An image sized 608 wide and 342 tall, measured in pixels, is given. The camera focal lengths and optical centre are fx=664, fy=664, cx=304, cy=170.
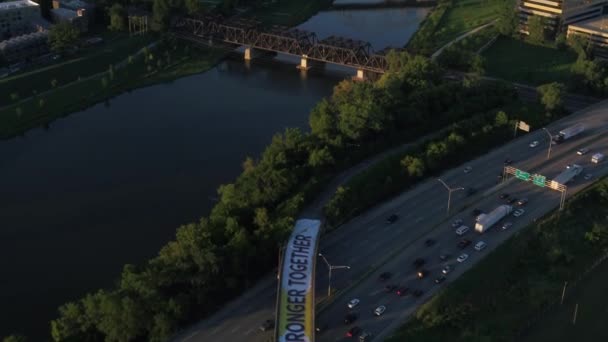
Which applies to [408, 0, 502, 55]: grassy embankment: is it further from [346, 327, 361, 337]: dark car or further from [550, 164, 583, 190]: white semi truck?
[346, 327, 361, 337]: dark car

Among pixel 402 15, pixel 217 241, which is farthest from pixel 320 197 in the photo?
pixel 402 15

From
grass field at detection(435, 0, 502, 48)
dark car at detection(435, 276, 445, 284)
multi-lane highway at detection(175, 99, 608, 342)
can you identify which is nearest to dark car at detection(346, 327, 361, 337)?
multi-lane highway at detection(175, 99, 608, 342)

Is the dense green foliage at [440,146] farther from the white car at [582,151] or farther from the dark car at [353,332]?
the dark car at [353,332]

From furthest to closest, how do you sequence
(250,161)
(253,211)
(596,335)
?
(250,161), (253,211), (596,335)

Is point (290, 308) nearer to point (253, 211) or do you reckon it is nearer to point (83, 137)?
point (253, 211)

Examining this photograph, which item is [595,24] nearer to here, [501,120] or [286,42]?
[501,120]
